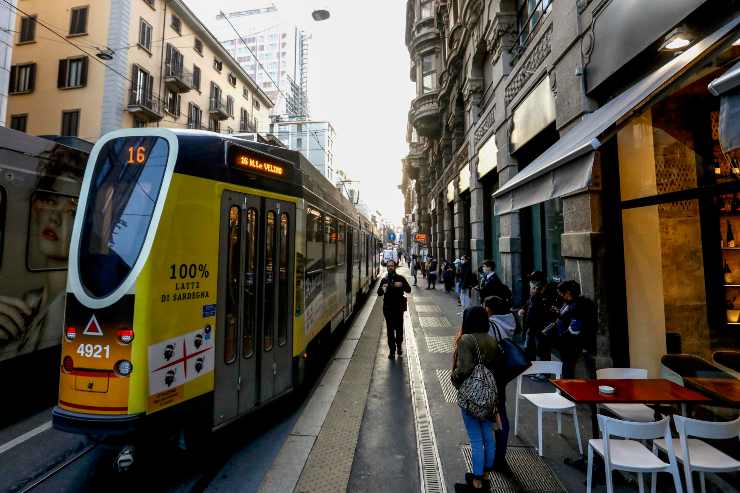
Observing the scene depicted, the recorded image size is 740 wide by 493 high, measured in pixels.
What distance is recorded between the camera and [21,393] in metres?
5.56

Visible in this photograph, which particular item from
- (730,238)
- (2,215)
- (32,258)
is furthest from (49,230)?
(730,238)

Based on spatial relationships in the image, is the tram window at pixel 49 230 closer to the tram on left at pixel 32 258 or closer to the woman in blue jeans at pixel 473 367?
the tram on left at pixel 32 258

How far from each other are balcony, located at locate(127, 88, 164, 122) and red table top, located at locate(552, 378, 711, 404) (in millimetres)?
22276

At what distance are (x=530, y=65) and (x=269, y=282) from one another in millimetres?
7523

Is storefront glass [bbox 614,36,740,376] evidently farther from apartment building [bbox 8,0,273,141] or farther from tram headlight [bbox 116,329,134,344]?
apartment building [bbox 8,0,273,141]

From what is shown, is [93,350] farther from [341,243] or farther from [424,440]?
[341,243]

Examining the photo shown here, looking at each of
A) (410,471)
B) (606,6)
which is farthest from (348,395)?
(606,6)

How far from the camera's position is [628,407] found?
400 centimetres

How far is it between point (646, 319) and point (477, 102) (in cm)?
1025

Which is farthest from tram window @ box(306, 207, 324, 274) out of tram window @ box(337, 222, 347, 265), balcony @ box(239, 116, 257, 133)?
balcony @ box(239, 116, 257, 133)

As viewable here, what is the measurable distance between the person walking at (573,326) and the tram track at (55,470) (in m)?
5.37

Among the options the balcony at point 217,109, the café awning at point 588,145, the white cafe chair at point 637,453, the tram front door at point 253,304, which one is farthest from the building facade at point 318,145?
the white cafe chair at point 637,453

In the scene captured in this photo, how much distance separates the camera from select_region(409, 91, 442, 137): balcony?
20.8 m

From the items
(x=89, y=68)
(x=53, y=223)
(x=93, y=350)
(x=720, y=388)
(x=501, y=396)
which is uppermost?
(x=89, y=68)
